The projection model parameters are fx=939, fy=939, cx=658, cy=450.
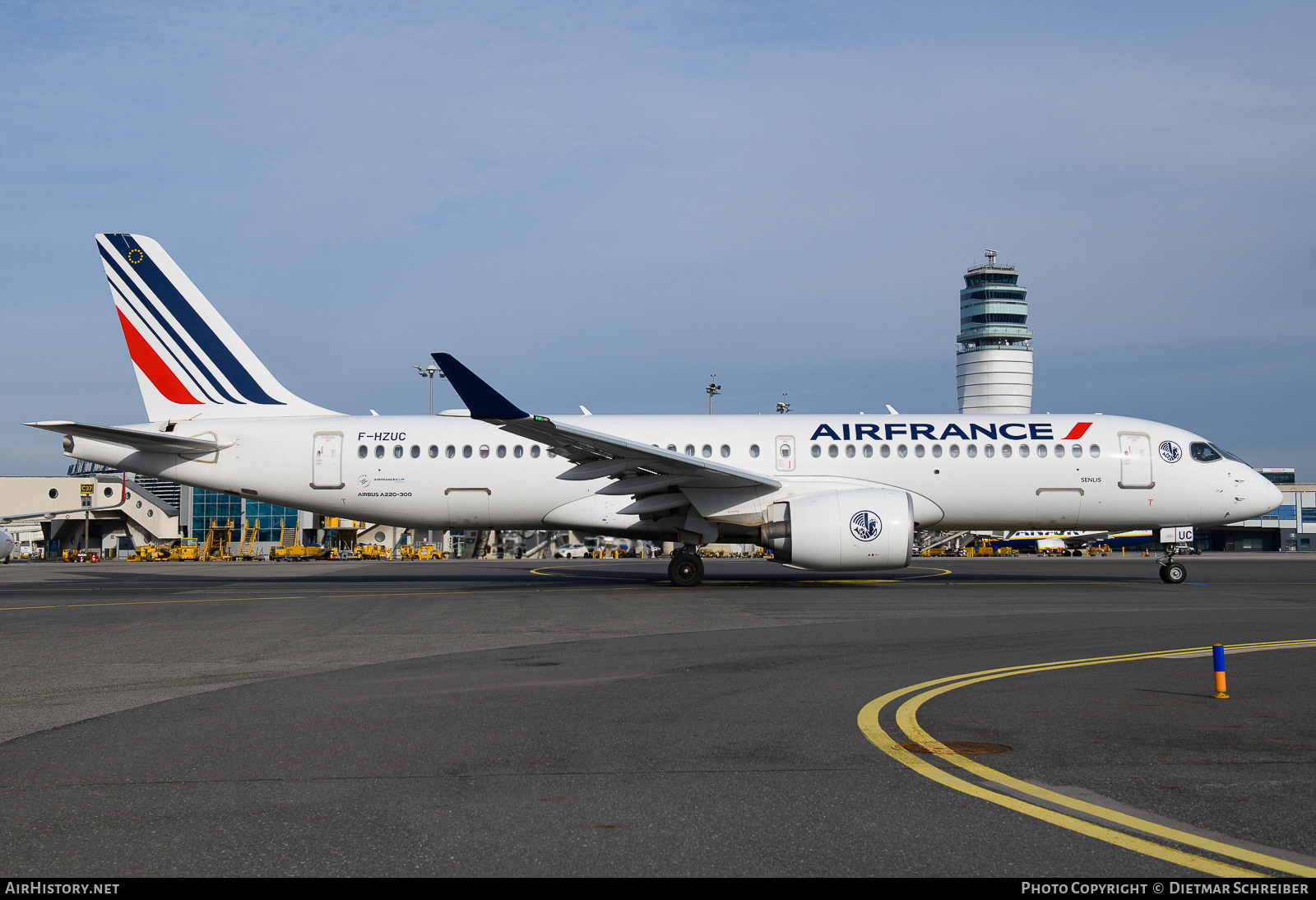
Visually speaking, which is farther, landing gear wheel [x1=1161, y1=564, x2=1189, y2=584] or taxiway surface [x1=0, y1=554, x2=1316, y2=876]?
landing gear wheel [x1=1161, y1=564, x2=1189, y2=584]

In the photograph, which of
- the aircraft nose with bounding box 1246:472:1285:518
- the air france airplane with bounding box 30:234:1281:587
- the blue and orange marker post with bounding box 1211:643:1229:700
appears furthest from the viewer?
the aircraft nose with bounding box 1246:472:1285:518

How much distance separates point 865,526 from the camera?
62.5 ft

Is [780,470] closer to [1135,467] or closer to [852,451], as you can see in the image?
[852,451]

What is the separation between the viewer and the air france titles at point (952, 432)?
867 inches

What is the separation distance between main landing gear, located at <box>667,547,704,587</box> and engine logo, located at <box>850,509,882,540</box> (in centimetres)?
374

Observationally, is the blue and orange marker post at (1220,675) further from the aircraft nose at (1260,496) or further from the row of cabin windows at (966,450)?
the aircraft nose at (1260,496)

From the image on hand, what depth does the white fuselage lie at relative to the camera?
21.8 meters

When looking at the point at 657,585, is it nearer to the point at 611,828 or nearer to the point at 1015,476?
the point at 1015,476

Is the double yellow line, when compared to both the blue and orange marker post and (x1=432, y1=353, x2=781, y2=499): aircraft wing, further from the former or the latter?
(x1=432, y1=353, x2=781, y2=499): aircraft wing

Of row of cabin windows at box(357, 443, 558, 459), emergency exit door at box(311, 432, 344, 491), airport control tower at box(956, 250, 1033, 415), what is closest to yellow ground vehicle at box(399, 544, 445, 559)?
emergency exit door at box(311, 432, 344, 491)

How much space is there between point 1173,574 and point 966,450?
5.74 meters

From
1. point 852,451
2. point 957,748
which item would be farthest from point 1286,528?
point 957,748

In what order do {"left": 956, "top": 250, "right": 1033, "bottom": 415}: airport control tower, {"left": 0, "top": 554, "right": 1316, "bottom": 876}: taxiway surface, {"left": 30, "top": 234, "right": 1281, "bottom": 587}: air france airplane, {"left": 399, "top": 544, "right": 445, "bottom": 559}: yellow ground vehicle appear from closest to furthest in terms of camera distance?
{"left": 0, "top": 554, "right": 1316, "bottom": 876}: taxiway surface, {"left": 30, "top": 234, "right": 1281, "bottom": 587}: air france airplane, {"left": 399, "top": 544, "right": 445, "bottom": 559}: yellow ground vehicle, {"left": 956, "top": 250, "right": 1033, "bottom": 415}: airport control tower

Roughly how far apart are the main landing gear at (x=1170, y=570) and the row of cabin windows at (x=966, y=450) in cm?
297
